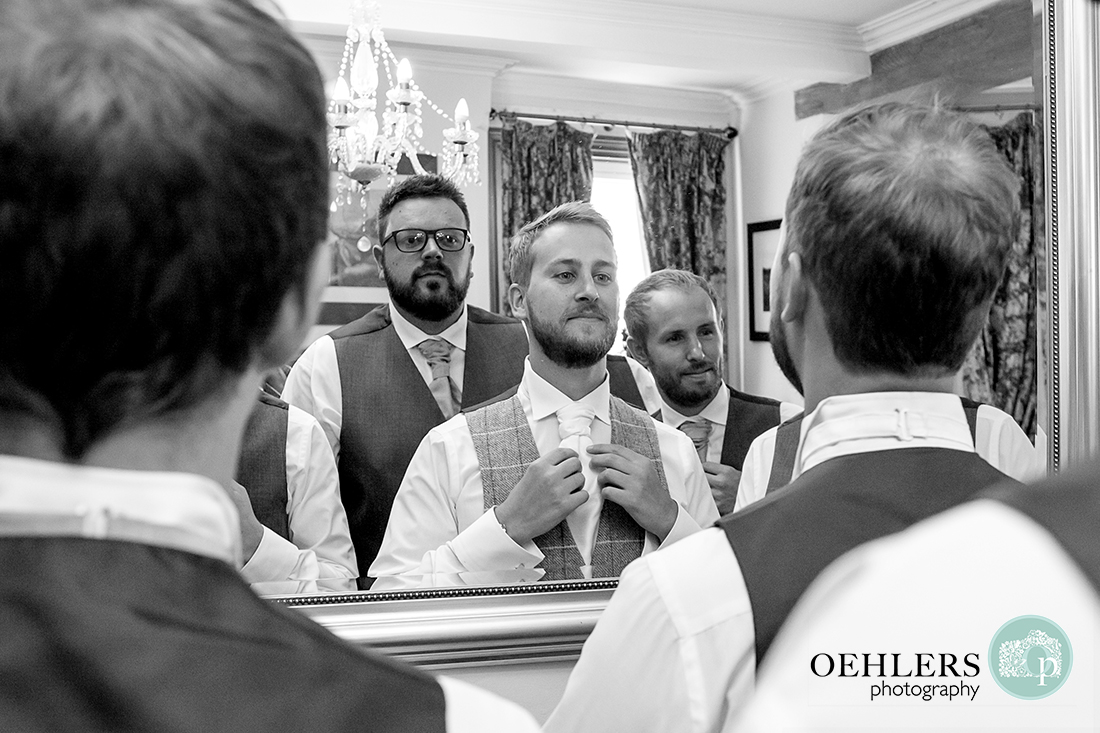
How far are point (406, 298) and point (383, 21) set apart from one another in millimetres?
440

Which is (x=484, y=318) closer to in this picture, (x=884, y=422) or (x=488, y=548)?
(x=488, y=548)

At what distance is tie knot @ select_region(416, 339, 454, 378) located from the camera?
166 cm

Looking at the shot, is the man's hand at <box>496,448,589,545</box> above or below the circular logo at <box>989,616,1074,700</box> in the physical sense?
below

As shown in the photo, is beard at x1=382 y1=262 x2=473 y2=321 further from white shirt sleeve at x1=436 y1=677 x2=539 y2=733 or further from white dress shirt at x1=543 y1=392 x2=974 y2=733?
white shirt sleeve at x1=436 y1=677 x2=539 y2=733

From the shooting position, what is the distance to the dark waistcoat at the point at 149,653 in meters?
0.47

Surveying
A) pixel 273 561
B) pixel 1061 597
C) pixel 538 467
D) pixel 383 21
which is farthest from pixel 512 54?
pixel 1061 597

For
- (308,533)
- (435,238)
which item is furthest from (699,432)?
(308,533)

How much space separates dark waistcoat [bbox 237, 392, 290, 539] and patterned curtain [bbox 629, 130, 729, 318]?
2.14ft

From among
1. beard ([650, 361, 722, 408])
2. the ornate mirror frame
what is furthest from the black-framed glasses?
the ornate mirror frame

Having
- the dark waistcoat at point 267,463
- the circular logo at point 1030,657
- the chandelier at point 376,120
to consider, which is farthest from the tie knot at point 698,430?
the circular logo at point 1030,657

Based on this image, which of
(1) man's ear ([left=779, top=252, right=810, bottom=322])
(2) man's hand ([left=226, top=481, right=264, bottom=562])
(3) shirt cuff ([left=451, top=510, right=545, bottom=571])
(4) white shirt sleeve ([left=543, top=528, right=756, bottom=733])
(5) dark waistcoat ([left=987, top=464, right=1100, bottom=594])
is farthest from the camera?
(3) shirt cuff ([left=451, top=510, right=545, bottom=571])

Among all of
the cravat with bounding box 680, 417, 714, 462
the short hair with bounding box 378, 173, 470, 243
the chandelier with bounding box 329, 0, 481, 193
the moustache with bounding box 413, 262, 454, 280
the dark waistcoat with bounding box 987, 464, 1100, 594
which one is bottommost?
the cravat with bounding box 680, 417, 714, 462

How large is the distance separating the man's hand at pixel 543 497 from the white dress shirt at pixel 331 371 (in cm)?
19

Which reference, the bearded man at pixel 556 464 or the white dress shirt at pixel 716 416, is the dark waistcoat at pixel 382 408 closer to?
the bearded man at pixel 556 464
